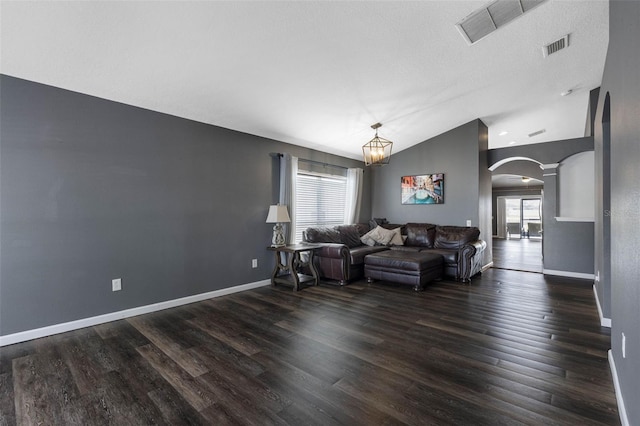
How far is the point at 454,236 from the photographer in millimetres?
5387

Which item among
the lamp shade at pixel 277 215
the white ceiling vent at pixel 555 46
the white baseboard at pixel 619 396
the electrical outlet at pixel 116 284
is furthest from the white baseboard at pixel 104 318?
the white ceiling vent at pixel 555 46

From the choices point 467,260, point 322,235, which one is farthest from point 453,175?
point 322,235

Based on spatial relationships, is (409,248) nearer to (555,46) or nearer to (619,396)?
(555,46)

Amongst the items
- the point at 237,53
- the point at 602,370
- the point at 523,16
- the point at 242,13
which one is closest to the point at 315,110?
the point at 237,53

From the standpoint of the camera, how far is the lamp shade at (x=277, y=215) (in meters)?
4.57

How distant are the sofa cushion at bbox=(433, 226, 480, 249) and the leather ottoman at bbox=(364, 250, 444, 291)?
0.53 metres

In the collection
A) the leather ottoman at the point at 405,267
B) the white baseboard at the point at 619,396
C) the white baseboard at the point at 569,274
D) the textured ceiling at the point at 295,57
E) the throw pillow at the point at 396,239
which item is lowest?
the white baseboard at the point at 619,396

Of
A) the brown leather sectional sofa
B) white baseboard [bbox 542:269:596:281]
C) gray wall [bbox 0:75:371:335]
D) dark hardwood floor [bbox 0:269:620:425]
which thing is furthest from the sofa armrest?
gray wall [bbox 0:75:371:335]

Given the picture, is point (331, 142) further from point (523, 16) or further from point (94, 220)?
point (94, 220)

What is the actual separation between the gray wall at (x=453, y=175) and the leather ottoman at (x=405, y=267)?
140 centimetres

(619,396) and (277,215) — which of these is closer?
(619,396)

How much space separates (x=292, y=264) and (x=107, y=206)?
2.45 meters

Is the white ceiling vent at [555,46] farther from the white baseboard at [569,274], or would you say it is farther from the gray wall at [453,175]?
the white baseboard at [569,274]

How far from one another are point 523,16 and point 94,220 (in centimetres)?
482
